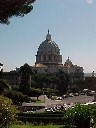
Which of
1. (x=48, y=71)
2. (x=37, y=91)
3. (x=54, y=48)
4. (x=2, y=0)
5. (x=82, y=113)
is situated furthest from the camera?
(x=54, y=48)

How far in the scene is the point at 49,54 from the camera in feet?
432

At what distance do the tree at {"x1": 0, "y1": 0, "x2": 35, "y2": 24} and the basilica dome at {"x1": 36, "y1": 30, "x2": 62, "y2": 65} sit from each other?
4459 inches

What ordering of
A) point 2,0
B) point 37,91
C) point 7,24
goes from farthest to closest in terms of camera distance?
point 37,91
point 7,24
point 2,0

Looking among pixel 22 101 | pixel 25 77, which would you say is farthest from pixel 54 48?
pixel 22 101

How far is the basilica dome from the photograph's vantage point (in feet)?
432

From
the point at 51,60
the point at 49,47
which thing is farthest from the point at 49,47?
the point at 51,60

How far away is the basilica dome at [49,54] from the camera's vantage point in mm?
131625

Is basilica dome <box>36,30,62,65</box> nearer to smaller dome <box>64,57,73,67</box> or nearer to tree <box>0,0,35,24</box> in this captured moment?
smaller dome <box>64,57,73,67</box>

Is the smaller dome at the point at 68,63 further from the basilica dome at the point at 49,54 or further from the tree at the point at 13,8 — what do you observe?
the tree at the point at 13,8

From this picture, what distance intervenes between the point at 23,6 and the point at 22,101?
125 feet

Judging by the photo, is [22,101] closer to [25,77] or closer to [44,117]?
[25,77]

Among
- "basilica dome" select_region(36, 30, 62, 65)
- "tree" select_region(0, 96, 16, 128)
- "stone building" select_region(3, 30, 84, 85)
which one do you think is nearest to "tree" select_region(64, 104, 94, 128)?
"tree" select_region(0, 96, 16, 128)

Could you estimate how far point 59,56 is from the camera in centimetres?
13362

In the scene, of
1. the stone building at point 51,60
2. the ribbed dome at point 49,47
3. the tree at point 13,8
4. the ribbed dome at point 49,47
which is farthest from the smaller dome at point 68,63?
the tree at point 13,8
